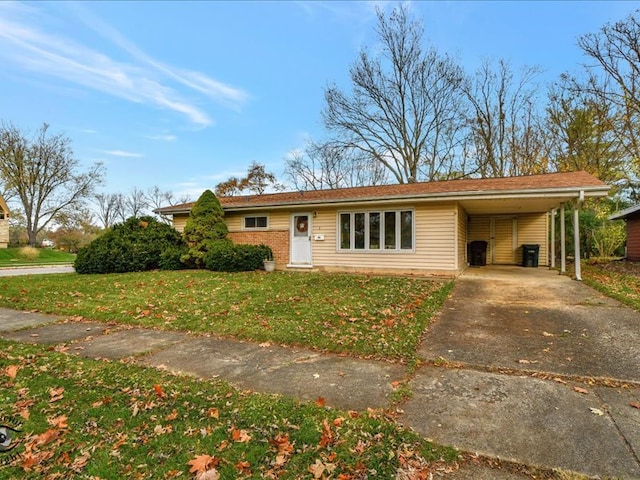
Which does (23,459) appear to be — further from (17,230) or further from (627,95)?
(17,230)

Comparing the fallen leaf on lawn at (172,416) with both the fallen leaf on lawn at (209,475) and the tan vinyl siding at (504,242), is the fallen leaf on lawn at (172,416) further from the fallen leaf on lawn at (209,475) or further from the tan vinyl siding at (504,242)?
the tan vinyl siding at (504,242)

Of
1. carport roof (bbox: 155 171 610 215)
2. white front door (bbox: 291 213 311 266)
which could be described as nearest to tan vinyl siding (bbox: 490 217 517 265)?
carport roof (bbox: 155 171 610 215)

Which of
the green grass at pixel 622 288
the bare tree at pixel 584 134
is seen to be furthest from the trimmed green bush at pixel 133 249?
the bare tree at pixel 584 134

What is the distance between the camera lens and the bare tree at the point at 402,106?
885 inches

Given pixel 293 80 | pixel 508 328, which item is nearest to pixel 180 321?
pixel 508 328

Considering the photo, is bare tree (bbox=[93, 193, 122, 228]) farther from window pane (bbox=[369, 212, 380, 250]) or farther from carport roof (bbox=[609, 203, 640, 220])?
carport roof (bbox=[609, 203, 640, 220])

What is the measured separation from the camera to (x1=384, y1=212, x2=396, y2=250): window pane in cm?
1134

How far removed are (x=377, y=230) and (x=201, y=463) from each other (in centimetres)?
997

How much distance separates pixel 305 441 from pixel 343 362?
164 cm

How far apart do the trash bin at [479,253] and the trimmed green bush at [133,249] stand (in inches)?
470

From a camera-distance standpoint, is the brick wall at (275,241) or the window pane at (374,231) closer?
the window pane at (374,231)

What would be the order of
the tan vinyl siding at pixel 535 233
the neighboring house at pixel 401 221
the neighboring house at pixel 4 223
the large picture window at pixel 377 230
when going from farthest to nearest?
the neighboring house at pixel 4 223
the tan vinyl siding at pixel 535 233
the large picture window at pixel 377 230
the neighboring house at pixel 401 221

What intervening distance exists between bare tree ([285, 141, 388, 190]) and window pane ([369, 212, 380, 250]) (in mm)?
14698

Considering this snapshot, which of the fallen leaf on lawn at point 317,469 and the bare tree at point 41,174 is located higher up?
the bare tree at point 41,174
